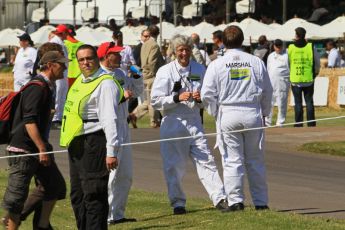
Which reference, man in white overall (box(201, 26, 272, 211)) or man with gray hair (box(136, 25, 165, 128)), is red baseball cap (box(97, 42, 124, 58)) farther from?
man with gray hair (box(136, 25, 165, 128))

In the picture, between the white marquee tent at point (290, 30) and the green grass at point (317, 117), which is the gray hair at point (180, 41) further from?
the white marquee tent at point (290, 30)

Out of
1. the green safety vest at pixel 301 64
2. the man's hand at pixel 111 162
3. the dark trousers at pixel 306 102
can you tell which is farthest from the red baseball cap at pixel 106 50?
the dark trousers at pixel 306 102

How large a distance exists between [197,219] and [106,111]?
2.23 m

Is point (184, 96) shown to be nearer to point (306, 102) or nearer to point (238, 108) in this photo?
point (238, 108)

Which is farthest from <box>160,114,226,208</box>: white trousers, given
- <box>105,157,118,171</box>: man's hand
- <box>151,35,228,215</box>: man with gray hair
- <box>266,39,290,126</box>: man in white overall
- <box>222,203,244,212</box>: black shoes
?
<box>266,39,290,126</box>: man in white overall

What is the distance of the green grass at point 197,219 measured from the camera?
11875mm

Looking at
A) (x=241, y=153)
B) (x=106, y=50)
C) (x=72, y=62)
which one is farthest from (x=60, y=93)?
(x=241, y=153)

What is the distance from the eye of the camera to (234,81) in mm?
12734

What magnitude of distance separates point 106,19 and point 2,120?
158 ft

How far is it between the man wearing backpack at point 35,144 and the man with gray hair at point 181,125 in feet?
5.71

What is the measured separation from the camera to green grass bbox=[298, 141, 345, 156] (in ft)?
65.6

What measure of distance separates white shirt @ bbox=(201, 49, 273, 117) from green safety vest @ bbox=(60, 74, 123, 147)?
1.77m

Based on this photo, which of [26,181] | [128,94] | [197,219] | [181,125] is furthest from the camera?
[181,125]

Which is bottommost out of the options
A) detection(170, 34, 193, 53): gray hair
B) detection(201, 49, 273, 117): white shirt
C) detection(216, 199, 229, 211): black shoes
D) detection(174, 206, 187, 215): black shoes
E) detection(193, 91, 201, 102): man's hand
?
detection(174, 206, 187, 215): black shoes
